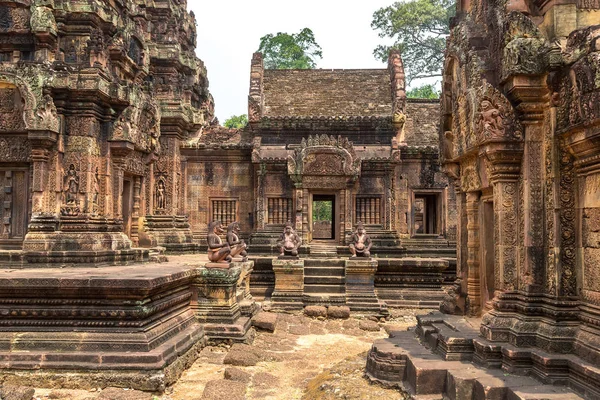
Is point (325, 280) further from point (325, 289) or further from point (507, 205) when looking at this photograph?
point (507, 205)

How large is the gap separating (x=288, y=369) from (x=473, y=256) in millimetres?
3414

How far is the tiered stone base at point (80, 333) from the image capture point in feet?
20.7

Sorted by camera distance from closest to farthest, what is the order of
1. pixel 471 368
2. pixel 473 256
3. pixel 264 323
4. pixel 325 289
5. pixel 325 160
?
pixel 471 368, pixel 473 256, pixel 264 323, pixel 325 289, pixel 325 160

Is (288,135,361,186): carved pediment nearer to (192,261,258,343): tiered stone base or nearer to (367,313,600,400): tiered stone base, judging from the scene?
(192,261,258,343): tiered stone base

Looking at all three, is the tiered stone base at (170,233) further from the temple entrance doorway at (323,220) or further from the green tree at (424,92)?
the green tree at (424,92)

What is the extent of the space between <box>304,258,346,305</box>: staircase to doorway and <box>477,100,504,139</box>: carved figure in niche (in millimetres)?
7920

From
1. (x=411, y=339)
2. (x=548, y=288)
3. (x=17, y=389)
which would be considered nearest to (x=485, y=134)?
(x=548, y=288)

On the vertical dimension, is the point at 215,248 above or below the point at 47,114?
Answer: below

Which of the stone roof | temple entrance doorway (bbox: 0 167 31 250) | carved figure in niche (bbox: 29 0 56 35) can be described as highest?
the stone roof

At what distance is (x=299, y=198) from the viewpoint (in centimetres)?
1627

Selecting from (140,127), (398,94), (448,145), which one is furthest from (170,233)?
(448,145)

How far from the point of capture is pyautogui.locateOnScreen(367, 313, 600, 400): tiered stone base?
4.45 meters

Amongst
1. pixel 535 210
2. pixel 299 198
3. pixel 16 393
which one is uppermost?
pixel 299 198

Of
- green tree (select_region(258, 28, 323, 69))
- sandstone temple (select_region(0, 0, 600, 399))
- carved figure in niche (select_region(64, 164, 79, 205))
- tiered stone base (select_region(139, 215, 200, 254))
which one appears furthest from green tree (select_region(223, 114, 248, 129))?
carved figure in niche (select_region(64, 164, 79, 205))
